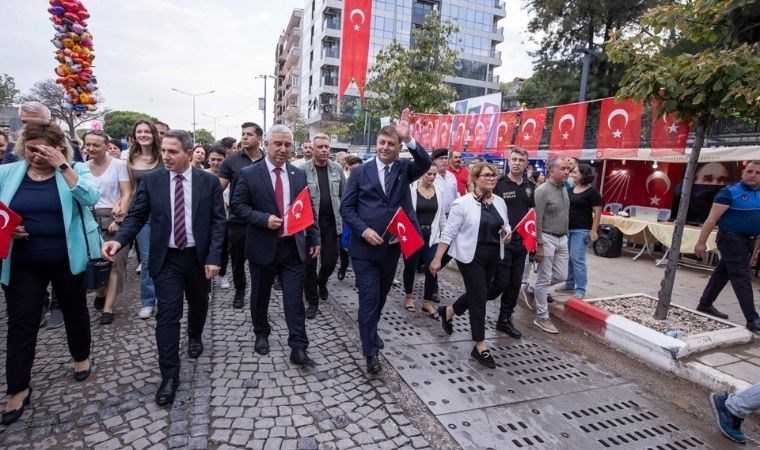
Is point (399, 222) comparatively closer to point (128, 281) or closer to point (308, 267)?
point (308, 267)

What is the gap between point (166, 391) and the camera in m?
3.04

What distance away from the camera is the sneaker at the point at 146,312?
4578 mm

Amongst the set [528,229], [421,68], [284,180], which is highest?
[421,68]

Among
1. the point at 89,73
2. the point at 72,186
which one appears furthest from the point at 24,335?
the point at 89,73

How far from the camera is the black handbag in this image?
10.4ft

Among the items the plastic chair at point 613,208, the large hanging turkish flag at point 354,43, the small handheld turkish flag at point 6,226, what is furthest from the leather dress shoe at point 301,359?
the large hanging turkish flag at point 354,43

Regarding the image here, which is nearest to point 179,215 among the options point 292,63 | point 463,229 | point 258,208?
point 258,208

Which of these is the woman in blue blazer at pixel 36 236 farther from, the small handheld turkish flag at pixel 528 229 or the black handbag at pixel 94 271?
the small handheld turkish flag at pixel 528 229

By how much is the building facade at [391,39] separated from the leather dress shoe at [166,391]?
45324 mm

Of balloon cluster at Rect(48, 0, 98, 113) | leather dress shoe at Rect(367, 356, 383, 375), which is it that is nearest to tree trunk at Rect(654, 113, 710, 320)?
leather dress shoe at Rect(367, 356, 383, 375)

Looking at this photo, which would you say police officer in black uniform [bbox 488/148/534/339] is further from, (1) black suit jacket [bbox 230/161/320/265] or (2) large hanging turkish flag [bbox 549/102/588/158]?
(2) large hanging turkish flag [bbox 549/102/588/158]

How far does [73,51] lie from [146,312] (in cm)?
619

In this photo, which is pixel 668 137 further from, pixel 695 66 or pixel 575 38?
pixel 575 38

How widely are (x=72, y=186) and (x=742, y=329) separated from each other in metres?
6.61
